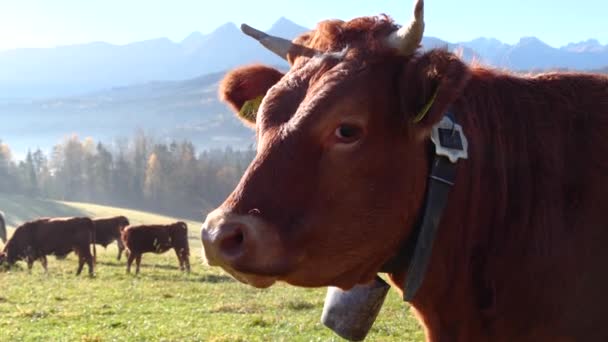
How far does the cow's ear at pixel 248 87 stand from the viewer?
4.55m

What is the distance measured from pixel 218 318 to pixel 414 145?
11.5 metres

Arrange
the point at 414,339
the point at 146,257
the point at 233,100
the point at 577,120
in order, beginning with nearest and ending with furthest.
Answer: the point at 577,120 < the point at 233,100 < the point at 414,339 < the point at 146,257

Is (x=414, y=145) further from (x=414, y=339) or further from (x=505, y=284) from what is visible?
(x=414, y=339)

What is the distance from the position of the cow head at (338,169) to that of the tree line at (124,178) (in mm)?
102778

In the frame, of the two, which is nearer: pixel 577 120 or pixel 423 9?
pixel 423 9

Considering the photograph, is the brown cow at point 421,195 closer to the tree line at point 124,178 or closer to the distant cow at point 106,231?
the distant cow at point 106,231

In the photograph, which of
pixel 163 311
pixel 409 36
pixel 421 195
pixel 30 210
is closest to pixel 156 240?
pixel 163 311

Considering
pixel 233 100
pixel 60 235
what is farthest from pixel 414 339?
pixel 60 235

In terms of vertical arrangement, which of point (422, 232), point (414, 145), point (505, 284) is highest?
point (414, 145)

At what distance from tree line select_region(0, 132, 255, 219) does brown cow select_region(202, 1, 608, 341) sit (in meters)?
103

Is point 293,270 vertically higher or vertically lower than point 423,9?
lower

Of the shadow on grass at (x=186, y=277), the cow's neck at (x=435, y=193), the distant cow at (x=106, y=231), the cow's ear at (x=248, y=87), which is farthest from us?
the distant cow at (x=106, y=231)

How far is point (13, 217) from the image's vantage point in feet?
280

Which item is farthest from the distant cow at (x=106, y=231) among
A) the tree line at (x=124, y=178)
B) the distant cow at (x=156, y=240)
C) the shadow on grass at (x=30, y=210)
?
the tree line at (x=124, y=178)
